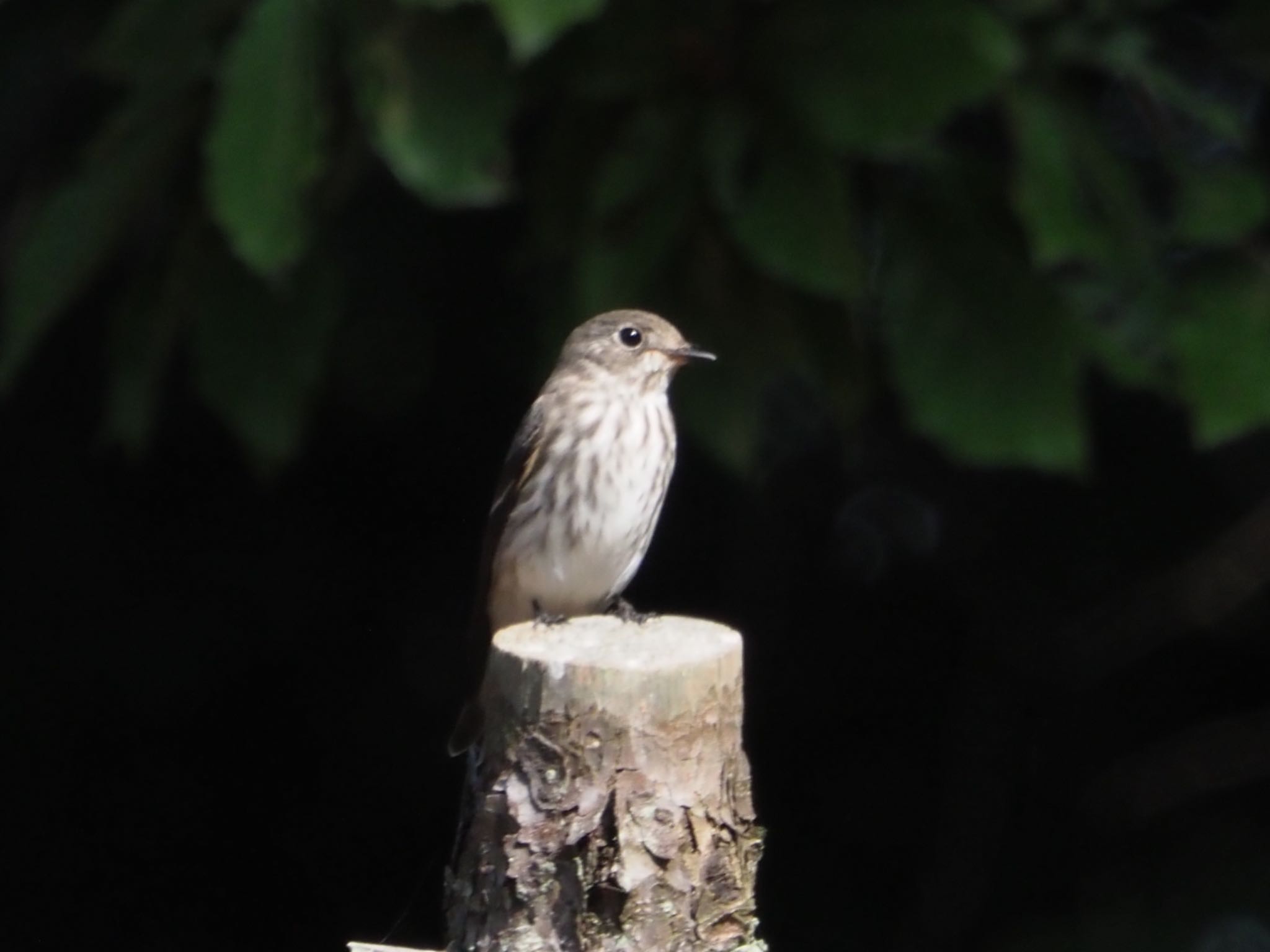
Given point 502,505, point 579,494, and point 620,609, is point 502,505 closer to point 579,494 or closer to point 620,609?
point 579,494

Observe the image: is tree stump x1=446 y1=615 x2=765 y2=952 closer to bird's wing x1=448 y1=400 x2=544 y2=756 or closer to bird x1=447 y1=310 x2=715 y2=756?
bird x1=447 y1=310 x2=715 y2=756

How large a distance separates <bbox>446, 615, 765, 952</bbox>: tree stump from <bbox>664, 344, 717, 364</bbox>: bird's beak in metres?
0.76

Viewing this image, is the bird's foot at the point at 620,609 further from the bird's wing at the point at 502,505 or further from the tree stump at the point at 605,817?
the tree stump at the point at 605,817

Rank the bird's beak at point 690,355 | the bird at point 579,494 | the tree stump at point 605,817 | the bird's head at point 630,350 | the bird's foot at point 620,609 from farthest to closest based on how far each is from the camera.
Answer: the bird at point 579,494 < the bird's foot at point 620,609 < the bird's head at point 630,350 < the bird's beak at point 690,355 < the tree stump at point 605,817

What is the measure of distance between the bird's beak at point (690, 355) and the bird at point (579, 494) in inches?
20.5

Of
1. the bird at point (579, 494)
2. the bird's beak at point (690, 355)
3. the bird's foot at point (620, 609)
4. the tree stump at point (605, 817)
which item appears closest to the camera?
the tree stump at point (605, 817)

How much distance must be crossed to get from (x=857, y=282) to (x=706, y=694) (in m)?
0.74

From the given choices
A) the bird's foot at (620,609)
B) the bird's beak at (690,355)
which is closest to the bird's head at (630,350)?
the bird's beak at (690,355)

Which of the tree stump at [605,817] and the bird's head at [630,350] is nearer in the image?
the tree stump at [605,817]

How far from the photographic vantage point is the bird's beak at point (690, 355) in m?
2.69

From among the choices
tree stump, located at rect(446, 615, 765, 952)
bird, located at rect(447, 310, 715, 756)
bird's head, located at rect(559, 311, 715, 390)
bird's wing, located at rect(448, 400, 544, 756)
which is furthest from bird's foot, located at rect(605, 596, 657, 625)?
tree stump, located at rect(446, 615, 765, 952)

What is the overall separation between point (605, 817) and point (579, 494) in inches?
71.9

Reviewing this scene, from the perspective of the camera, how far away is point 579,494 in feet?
12.2

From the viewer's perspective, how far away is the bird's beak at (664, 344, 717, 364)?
2693 mm
